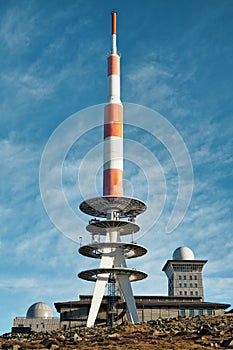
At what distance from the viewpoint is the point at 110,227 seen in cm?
8231

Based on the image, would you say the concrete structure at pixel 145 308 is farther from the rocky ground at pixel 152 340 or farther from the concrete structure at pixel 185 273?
the concrete structure at pixel 185 273

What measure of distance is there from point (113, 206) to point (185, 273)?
5301 cm

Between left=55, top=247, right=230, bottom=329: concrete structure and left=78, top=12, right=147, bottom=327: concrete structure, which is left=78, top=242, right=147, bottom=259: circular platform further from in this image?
left=55, top=247, right=230, bottom=329: concrete structure

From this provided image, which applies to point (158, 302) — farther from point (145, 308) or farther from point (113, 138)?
point (113, 138)

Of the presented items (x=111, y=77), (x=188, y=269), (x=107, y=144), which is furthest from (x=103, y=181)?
(x=188, y=269)

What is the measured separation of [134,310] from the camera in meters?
76.4

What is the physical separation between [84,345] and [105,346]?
1.92m

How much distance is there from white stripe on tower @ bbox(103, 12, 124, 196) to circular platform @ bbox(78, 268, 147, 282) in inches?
457

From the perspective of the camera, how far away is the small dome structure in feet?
306

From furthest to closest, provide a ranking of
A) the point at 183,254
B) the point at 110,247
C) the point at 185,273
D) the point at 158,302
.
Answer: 1. the point at 185,273
2. the point at 183,254
3. the point at 158,302
4. the point at 110,247

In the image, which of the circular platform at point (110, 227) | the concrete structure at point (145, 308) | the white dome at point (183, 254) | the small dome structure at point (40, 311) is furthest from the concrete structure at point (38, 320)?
the white dome at point (183, 254)

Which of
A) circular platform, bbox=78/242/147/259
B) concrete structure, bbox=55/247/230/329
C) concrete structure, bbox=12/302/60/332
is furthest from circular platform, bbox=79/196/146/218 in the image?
concrete structure, bbox=12/302/60/332

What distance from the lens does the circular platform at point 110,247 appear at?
79375 mm

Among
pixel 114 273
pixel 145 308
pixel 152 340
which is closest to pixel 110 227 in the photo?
pixel 114 273
